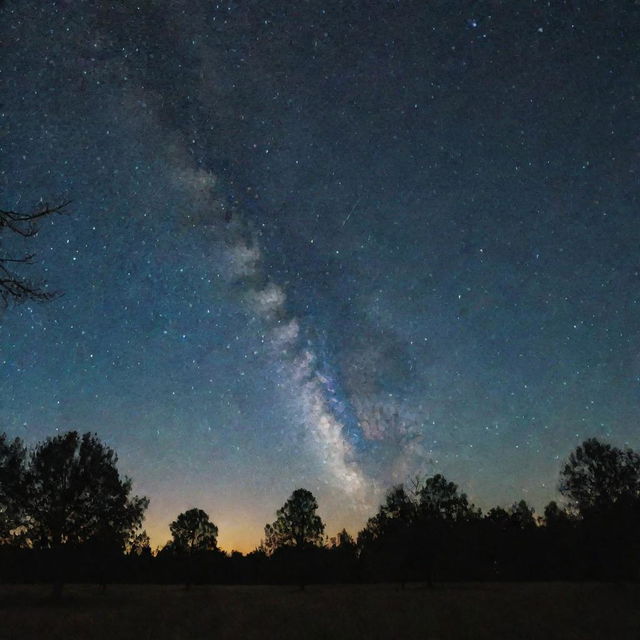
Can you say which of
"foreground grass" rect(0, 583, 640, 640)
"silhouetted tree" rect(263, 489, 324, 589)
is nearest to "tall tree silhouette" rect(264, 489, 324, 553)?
"silhouetted tree" rect(263, 489, 324, 589)

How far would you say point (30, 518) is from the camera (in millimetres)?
30922

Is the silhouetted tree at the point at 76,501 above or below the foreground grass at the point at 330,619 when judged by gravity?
above

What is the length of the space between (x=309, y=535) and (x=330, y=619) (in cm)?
3957

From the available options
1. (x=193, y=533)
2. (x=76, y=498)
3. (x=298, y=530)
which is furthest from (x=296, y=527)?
(x=76, y=498)

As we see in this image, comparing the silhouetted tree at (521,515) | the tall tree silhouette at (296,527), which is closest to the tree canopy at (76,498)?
the tall tree silhouette at (296,527)

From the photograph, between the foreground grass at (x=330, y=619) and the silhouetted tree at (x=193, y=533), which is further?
the silhouetted tree at (x=193, y=533)

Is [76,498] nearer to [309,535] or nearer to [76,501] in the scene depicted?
[76,501]

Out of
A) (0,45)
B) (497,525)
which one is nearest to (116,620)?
(0,45)

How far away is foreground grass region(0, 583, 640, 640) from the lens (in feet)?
60.4

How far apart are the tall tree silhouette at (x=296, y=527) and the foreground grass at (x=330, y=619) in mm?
29187

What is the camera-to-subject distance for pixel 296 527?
6025 centimetres

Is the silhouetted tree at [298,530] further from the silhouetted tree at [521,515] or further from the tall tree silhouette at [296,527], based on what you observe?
the silhouetted tree at [521,515]

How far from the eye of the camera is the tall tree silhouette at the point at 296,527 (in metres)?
59.9

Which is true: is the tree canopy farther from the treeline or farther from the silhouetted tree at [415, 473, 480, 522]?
the silhouetted tree at [415, 473, 480, 522]
